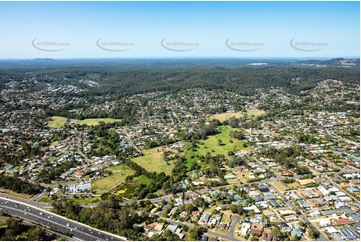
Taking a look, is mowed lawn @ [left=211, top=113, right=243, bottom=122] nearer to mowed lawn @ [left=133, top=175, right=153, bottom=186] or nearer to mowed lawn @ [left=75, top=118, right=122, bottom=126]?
mowed lawn @ [left=75, top=118, right=122, bottom=126]

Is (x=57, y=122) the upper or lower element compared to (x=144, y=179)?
upper

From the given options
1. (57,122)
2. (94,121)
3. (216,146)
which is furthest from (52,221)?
(57,122)

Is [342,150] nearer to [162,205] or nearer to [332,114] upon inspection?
[332,114]

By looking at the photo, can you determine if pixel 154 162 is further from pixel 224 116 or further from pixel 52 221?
pixel 224 116

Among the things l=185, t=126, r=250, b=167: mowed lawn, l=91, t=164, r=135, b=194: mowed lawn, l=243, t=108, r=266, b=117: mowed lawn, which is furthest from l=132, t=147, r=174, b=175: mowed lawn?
l=243, t=108, r=266, b=117: mowed lawn

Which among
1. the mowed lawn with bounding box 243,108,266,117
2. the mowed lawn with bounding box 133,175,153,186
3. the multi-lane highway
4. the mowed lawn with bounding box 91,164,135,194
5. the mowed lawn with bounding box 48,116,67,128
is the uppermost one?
the mowed lawn with bounding box 48,116,67,128
